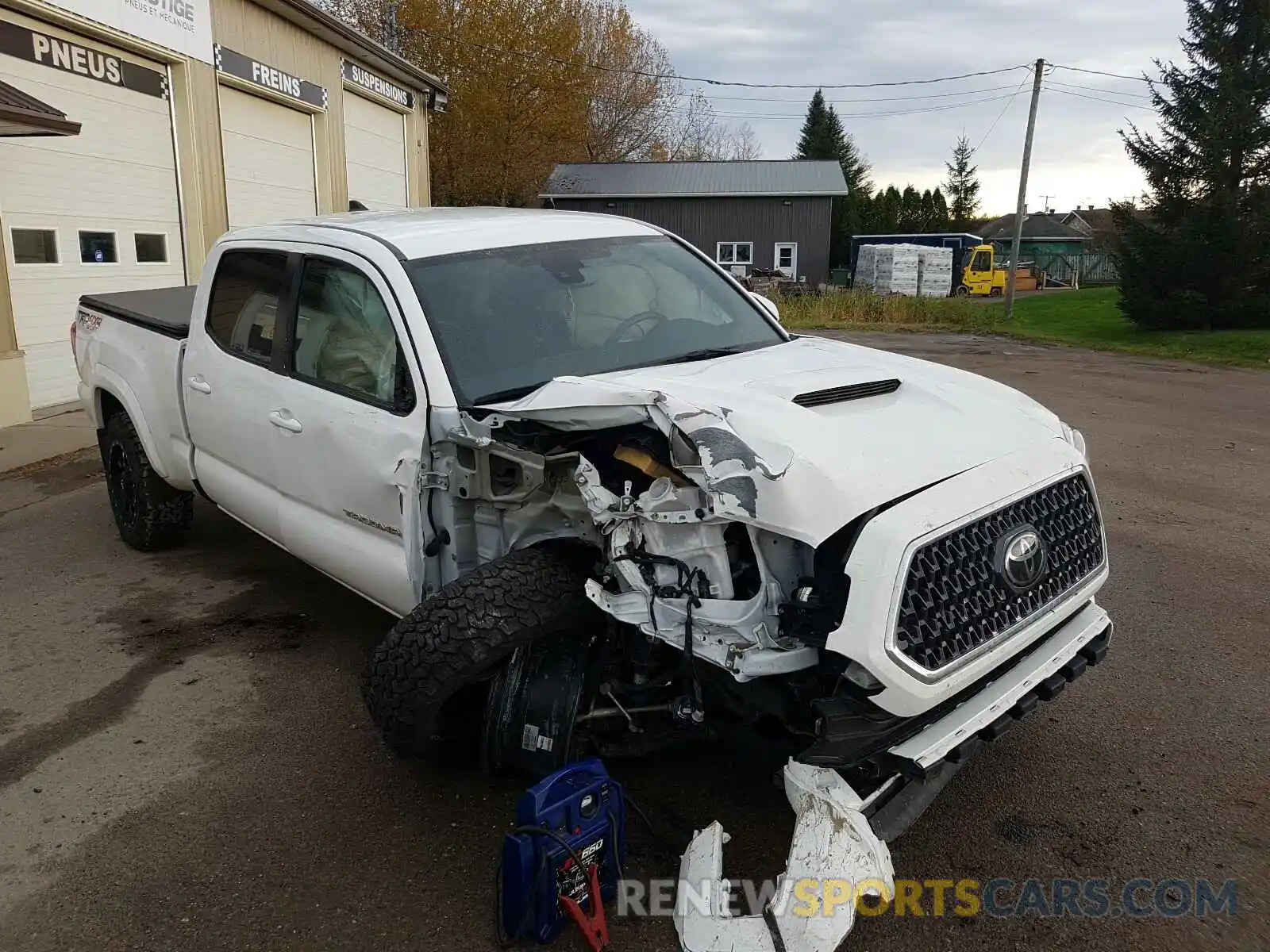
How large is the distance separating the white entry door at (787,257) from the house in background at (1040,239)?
15.6 metres

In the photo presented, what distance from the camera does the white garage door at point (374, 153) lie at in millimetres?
17438

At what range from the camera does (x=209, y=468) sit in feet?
16.4

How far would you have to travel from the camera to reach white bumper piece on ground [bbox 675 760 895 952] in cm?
245

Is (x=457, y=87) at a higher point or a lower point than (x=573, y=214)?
higher

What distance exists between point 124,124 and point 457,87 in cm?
2351

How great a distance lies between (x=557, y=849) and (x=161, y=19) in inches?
493

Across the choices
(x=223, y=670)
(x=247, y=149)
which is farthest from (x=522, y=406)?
(x=247, y=149)

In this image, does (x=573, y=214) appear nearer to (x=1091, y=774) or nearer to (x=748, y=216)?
(x=1091, y=774)

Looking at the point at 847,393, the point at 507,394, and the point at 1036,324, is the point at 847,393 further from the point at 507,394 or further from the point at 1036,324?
the point at 1036,324

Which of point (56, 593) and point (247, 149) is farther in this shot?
point (247, 149)

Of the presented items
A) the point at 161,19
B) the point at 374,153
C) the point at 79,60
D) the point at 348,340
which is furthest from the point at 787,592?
the point at 374,153

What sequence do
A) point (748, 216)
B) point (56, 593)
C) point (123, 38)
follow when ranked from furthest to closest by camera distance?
point (748, 216) < point (123, 38) < point (56, 593)

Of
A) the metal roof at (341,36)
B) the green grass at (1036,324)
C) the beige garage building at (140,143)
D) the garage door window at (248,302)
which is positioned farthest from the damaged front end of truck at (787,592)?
the green grass at (1036,324)

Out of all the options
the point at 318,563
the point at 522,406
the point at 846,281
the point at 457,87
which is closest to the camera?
the point at 522,406
